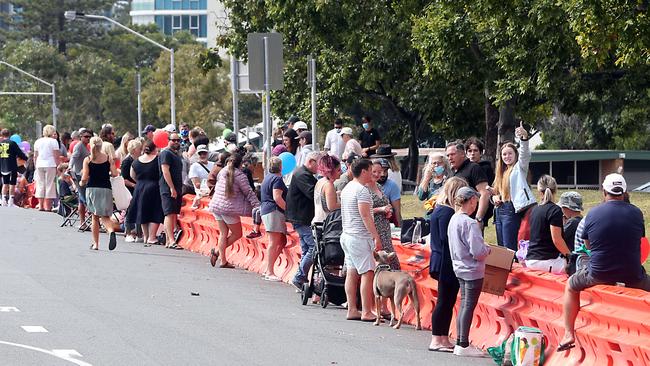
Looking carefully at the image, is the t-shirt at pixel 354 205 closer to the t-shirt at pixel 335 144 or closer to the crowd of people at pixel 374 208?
the crowd of people at pixel 374 208

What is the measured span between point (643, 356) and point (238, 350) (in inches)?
138

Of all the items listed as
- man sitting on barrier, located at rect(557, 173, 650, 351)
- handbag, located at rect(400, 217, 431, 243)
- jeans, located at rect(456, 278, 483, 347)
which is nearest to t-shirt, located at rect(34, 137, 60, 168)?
handbag, located at rect(400, 217, 431, 243)

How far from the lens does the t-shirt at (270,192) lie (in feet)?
54.3

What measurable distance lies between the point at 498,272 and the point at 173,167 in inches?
370

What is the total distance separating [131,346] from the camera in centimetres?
1120

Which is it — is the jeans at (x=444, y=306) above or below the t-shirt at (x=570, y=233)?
below

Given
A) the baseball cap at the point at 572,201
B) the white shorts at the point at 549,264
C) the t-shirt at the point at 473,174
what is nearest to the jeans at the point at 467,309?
the white shorts at the point at 549,264

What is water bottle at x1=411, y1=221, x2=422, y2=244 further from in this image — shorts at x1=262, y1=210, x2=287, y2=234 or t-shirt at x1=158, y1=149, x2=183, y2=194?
t-shirt at x1=158, y1=149, x2=183, y2=194

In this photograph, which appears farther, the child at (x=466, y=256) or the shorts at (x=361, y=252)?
the shorts at (x=361, y=252)

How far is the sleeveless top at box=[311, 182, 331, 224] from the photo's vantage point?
1433 cm

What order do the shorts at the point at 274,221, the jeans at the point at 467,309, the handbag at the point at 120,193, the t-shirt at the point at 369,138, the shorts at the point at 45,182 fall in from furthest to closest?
1. the t-shirt at the point at 369,138
2. the shorts at the point at 45,182
3. the handbag at the point at 120,193
4. the shorts at the point at 274,221
5. the jeans at the point at 467,309

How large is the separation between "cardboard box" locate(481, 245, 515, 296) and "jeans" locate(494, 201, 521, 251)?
3165 millimetres

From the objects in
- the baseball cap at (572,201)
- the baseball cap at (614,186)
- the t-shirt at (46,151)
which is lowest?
the baseball cap at (572,201)

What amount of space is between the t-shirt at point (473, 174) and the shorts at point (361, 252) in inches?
59.4
